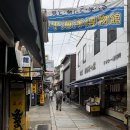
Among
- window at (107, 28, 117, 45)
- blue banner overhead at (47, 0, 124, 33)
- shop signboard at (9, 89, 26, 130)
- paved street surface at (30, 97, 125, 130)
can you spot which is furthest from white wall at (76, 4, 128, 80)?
shop signboard at (9, 89, 26, 130)

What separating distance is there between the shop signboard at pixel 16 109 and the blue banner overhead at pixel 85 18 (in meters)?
4.28

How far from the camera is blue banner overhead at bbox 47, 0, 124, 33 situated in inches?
524

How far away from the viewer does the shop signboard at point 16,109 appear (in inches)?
375

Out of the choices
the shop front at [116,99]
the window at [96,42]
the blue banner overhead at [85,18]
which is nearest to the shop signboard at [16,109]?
the blue banner overhead at [85,18]

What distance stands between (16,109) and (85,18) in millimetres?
5263

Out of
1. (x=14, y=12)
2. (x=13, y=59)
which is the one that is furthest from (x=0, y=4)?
(x=13, y=59)

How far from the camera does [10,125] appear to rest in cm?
963

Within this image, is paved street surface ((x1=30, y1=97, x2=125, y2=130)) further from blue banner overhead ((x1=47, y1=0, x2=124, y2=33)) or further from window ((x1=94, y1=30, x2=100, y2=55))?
window ((x1=94, y1=30, x2=100, y2=55))

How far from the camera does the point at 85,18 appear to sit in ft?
44.0

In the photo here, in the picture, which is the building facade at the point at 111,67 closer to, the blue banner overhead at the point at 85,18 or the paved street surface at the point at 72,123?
the paved street surface at the point at 72,123

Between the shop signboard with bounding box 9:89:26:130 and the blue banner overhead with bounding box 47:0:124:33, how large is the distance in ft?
14.0

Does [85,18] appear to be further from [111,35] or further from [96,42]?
[96,42]

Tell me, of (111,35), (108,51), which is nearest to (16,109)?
(111,35)

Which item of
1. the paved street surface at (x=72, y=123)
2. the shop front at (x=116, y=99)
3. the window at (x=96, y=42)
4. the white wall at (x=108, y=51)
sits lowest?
the paved street surface at (x=72, y=123)
